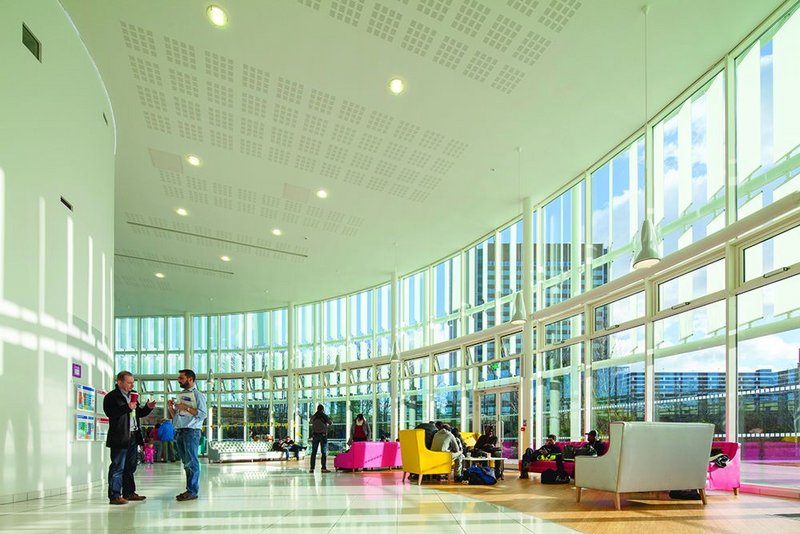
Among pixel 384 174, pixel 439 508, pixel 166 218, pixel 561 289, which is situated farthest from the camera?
pixel 166 218

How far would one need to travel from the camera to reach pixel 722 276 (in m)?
8.67

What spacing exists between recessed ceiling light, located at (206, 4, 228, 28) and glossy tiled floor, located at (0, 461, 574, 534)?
511 cm

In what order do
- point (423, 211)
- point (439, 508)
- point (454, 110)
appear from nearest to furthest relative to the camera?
point (439, 508) → point (454, 110) → point (423, 211)

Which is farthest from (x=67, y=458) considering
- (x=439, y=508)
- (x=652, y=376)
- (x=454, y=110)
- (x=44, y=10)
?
(x=652, y=376)

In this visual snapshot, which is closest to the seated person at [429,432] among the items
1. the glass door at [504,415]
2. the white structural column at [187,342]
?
the glass door at [504,415]

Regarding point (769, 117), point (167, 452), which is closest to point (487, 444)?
point (769, 117)

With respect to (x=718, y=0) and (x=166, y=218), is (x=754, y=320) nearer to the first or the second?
(x=718, y=0)

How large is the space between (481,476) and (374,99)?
547cm

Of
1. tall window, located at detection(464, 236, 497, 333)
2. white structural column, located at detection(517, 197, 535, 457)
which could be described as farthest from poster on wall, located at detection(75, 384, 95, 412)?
tall window, located at detection(464, 236, 497, 333)

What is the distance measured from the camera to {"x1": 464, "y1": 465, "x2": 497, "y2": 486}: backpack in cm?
959

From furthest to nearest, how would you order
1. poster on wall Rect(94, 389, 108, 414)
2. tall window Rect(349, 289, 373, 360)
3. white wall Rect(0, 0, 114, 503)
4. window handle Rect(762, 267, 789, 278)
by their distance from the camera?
1. tall window Rect(349, 289, 373, 360)
2. poster on wall Rect(94, 389, 108, 414)
3. window handle Rect(762, 267, 789, 278)
4. white wall Rect(0, 0, 114, 503)

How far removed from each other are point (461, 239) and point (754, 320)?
9088mm

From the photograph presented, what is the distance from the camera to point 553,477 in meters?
9.71

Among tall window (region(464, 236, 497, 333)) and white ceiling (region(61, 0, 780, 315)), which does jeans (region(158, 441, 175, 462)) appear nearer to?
white ceiling (region(61, 0, 780, 315))
